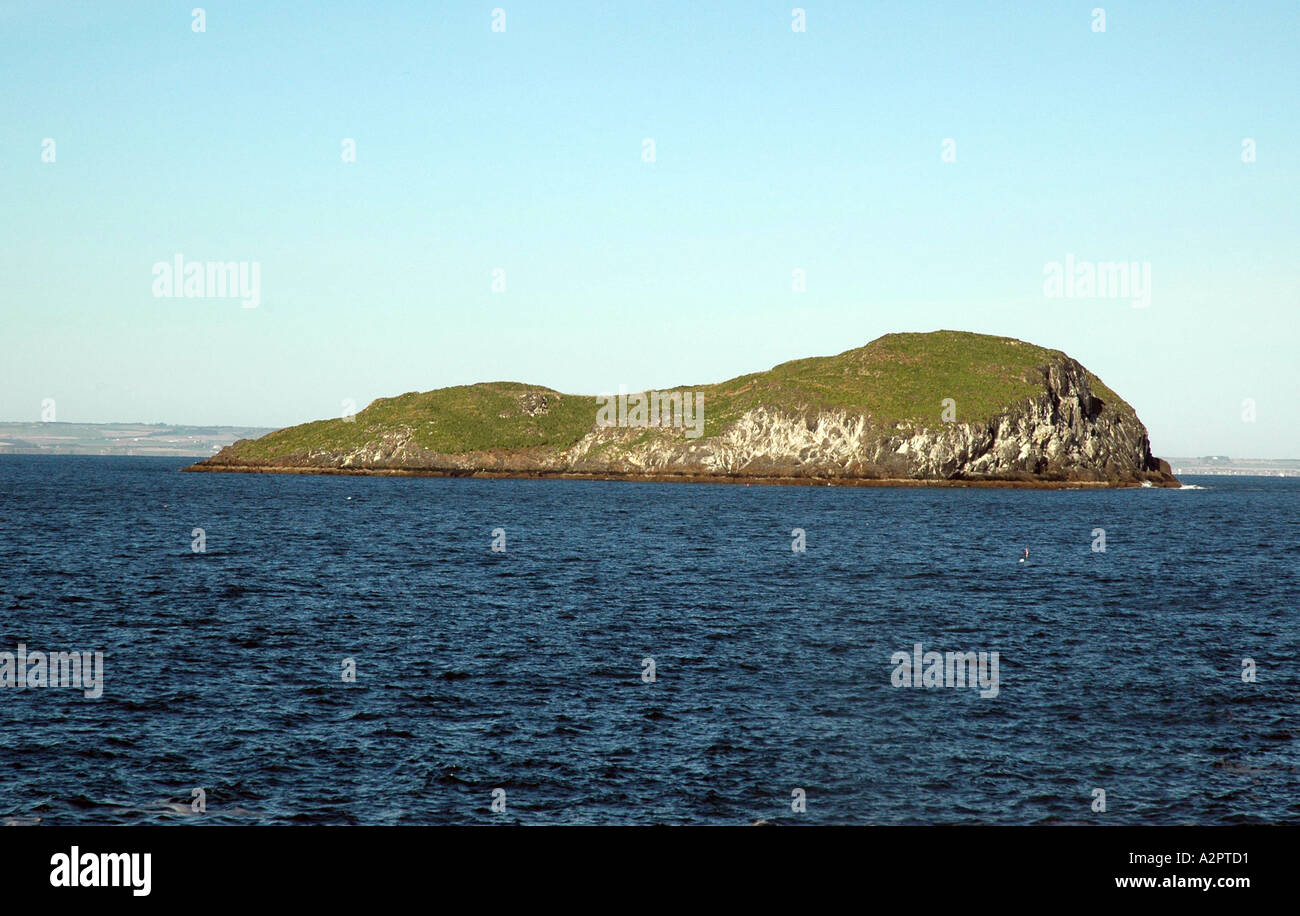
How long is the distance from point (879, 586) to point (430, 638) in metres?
31.5

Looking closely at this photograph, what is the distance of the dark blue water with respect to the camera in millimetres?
24797

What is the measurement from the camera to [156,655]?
1594 inches

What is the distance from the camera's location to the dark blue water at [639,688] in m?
24.8

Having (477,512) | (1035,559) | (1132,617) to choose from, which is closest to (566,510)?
(477,512)

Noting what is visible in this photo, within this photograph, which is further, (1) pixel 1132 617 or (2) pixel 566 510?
(2) pixel 566 510

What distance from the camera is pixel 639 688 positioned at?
35844 millimetres

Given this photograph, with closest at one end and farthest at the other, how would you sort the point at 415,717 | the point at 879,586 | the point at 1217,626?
the point at 415,717 → the point at 1217,626 → the point at 879,586

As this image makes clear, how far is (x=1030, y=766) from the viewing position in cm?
2755

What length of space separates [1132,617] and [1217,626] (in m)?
3.89

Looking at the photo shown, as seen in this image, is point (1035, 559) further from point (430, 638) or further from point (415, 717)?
point (415, 717)
